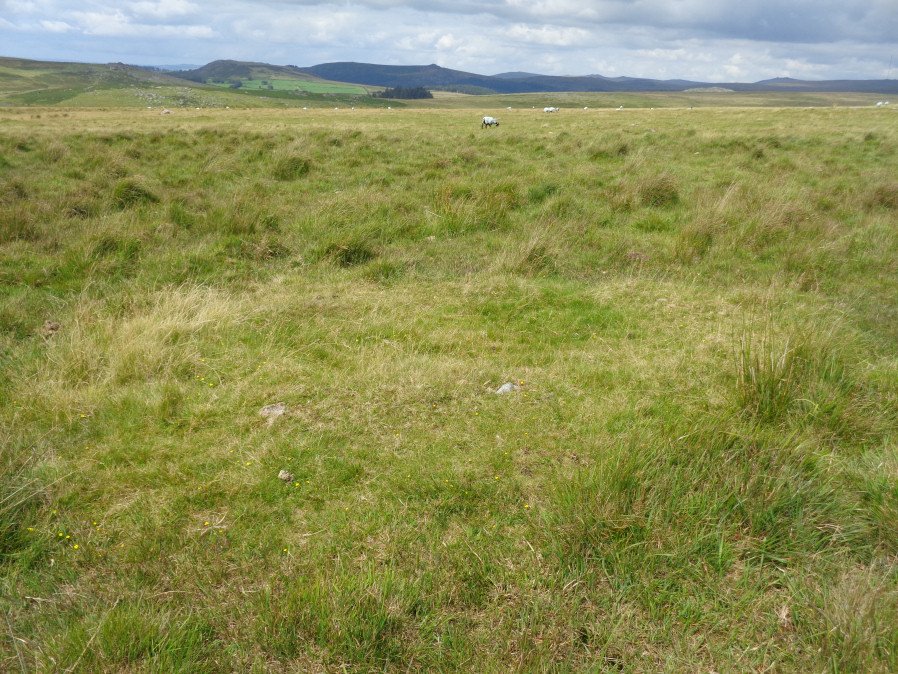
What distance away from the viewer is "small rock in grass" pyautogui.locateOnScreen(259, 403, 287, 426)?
14.3 feet

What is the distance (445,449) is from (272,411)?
1443mm

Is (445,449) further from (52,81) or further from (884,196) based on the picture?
(52,81)

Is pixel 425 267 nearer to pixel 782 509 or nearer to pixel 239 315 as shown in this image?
pixel 239 315

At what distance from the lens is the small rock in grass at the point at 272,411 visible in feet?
14.3

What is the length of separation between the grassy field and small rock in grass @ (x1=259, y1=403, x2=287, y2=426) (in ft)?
0.15

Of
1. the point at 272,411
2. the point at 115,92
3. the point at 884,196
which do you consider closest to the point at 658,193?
the point at 884,196

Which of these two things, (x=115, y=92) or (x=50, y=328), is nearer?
(x=50, y=328)

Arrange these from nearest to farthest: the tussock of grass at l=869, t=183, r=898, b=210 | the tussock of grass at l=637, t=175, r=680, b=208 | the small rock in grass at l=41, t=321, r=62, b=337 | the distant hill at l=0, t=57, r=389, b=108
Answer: the small rock in grass at l=41, t=321, r=62, b=337, the tussock of grass at l=869, t=183, r=898, b=210, the tussock of grass at l=637, t=175, r=680, b=208, the distant hill at l=0, t=57, r=389, b=108

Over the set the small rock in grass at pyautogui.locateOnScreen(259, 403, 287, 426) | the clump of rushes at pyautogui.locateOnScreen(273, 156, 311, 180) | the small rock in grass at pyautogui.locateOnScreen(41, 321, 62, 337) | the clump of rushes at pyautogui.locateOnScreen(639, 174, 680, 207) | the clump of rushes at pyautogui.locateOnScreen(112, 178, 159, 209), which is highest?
the clump of rushes at pyautogui.locateOnScreen(273, 156, 311, 180)

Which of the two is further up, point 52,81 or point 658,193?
point 52,81

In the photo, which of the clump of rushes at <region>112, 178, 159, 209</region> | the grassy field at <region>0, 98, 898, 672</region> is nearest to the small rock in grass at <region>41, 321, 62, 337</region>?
the grassy field at <region>0, 98, 898, 672</region>

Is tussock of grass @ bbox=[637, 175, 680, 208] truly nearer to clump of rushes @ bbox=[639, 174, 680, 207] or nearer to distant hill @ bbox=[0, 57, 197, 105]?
clump of rushes @ bbox=[639, 174, 680, 207]

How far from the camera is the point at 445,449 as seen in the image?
4008mm

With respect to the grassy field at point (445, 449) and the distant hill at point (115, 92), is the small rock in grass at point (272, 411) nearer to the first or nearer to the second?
the grassy field at point (445, 449)
